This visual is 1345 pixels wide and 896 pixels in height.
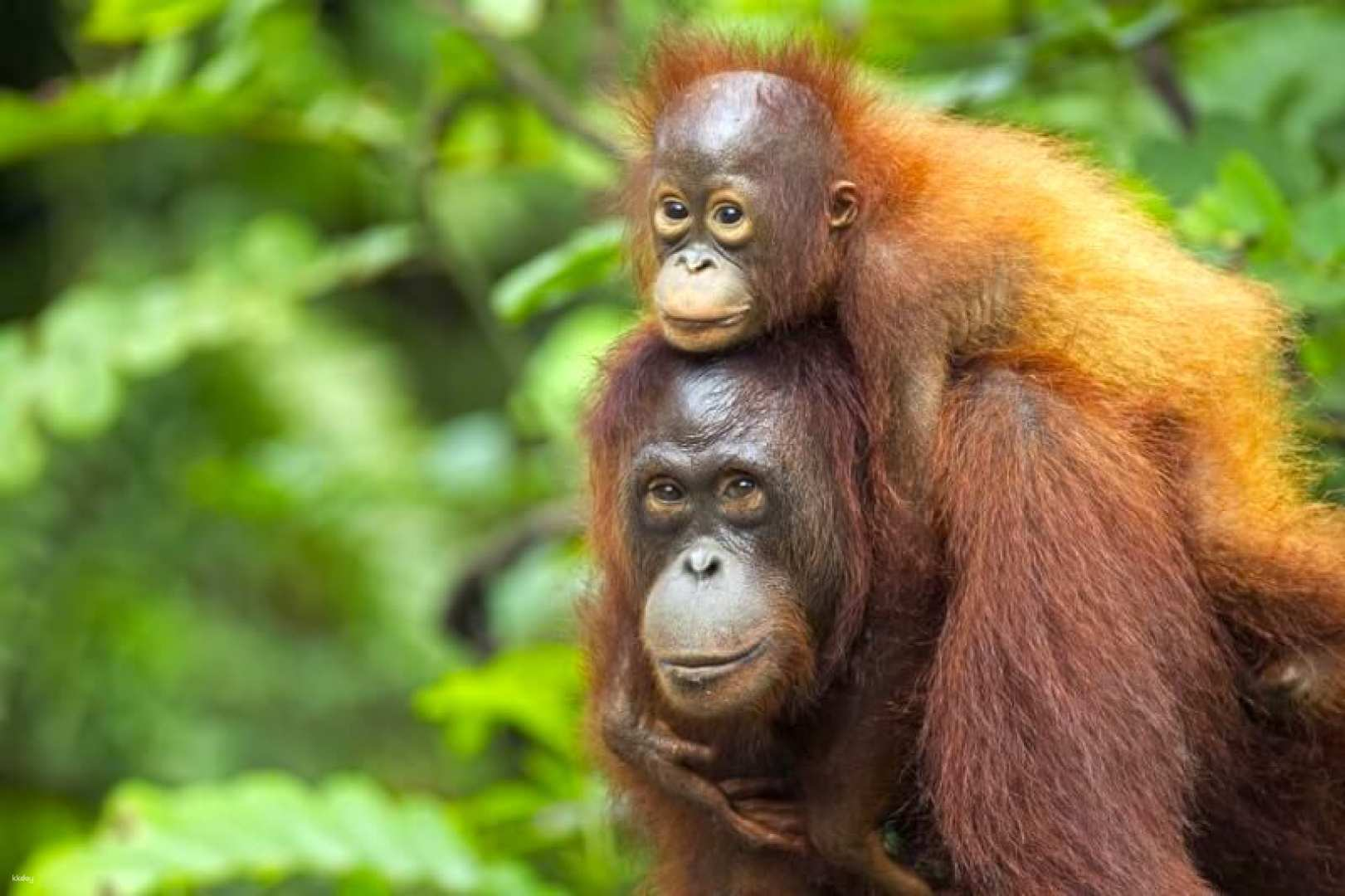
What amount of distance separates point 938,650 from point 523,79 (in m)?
2.19

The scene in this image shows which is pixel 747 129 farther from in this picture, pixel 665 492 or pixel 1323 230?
pixel 1323 230

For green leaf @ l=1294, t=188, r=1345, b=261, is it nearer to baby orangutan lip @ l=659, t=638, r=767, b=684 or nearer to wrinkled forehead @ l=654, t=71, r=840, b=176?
wrinkled forehead @ l=654, t=71, r=840, b=176

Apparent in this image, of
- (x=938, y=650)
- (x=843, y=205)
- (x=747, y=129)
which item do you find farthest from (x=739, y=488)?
(x=747, y=129)

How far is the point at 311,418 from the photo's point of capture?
792 centimetres

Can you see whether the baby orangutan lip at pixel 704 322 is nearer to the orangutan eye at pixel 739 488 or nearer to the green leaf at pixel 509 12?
the orangutan eye at pixel 739 488

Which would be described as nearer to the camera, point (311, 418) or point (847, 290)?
point (847, 290)

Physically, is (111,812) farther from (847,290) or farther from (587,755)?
(847,290)

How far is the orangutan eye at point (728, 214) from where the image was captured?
347 centimetres

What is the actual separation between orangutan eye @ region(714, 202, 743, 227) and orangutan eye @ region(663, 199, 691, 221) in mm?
55

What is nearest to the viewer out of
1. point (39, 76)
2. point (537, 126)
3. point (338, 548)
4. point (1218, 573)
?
point (1218, 573)

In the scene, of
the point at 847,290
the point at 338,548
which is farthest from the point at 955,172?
the point at 338,548

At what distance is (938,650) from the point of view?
3.27 meters

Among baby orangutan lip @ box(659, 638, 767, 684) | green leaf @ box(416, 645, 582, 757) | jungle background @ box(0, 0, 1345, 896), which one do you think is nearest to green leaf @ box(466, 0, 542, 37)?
jungle background @ box(0, 0, 1345, 896)

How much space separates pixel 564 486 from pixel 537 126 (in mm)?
1050
